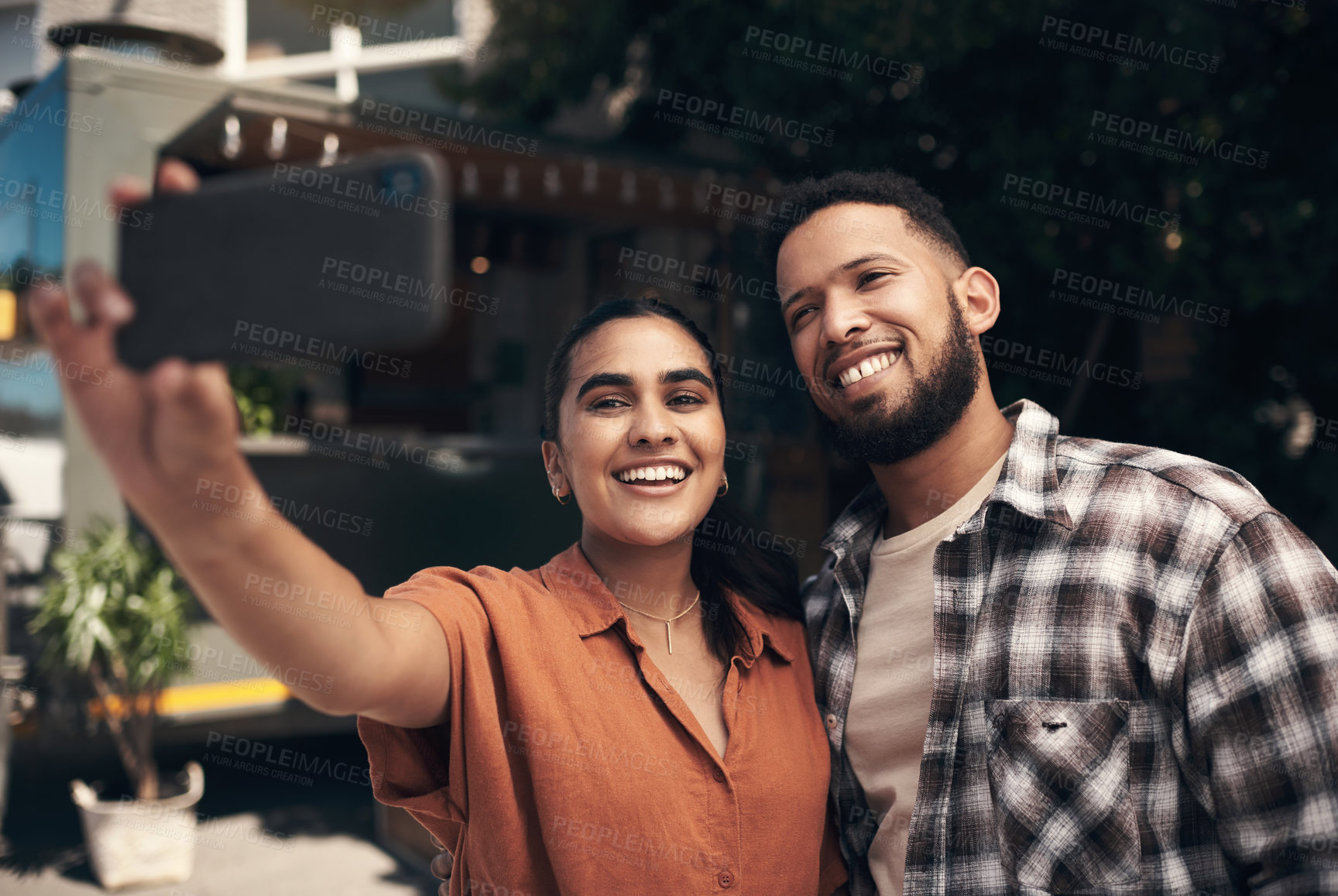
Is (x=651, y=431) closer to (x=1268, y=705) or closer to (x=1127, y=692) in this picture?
(x=1127, y=692)

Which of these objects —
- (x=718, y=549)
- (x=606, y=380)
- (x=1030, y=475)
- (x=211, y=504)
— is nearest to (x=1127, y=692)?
(x=1030, y=475)

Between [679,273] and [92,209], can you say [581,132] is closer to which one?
[679,273]

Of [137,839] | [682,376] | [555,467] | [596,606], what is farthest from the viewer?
[137,839]

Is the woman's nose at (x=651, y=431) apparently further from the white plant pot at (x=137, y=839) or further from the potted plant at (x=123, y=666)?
the white plant pot at (x=137, y=839)

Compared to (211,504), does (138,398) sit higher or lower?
higher

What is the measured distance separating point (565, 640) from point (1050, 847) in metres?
0.91

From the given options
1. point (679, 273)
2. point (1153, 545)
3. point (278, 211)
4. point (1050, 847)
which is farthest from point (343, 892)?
point (679, 273)

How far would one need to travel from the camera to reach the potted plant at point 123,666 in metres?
4.53

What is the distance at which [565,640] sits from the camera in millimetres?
1685

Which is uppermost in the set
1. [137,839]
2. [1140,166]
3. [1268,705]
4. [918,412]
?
[1140,166]

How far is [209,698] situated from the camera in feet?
16.7

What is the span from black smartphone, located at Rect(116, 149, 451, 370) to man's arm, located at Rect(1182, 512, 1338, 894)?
1.39 metres

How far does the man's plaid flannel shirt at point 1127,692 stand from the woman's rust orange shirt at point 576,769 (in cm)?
32

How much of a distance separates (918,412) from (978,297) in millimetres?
380
